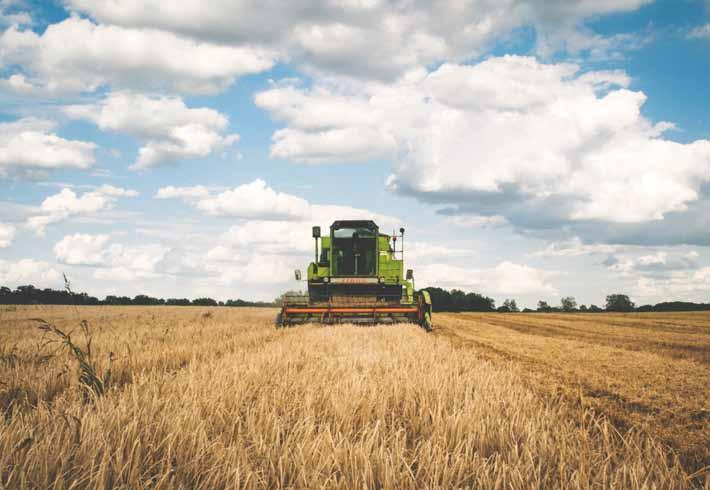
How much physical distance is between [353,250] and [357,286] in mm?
1788

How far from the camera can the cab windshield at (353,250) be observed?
59.1 feet

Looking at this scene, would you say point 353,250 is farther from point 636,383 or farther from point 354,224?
point 636,383

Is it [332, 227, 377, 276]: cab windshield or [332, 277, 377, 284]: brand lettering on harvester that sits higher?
[332, 227, 377, 276]: cab windshield

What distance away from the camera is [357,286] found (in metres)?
16.8

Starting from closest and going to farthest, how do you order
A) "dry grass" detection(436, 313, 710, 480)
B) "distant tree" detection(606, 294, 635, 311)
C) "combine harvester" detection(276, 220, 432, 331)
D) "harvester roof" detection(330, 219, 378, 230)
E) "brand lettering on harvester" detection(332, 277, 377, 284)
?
1. "dry grass" detection(436, 313, 710, 480)
2. "combine harvester" detection(276, 220, 432, 331)
3. "brand lettering on harvester" detection(332, 277, 377, 284)
4. "harvester roof" detection(330, 219, 378, 230)
5. "distant tree" detection(606, 294, 635, 311)

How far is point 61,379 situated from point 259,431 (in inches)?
121

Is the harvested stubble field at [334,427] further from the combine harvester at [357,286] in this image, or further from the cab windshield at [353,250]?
the cab windshield at [353,250]

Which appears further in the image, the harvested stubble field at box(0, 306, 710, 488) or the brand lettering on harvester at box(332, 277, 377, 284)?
the brand lettering on harvester at box(332, 277, 377, 284)

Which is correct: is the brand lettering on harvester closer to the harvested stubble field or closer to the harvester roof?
the harvester roof

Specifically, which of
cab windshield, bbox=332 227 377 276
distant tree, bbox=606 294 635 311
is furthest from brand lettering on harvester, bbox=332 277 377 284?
distant tree, bbox=606 294 635 311

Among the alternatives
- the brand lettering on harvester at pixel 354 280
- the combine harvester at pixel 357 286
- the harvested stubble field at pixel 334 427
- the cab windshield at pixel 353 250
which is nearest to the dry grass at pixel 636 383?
the harvested stubble field at pixel 334 427

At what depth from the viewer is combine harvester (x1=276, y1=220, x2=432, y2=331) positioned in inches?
582

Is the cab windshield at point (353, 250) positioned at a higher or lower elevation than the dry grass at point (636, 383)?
higher

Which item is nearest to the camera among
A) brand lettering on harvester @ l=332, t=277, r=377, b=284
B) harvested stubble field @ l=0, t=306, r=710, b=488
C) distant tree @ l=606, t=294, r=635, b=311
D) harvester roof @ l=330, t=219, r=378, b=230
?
harvested stubble field @ l=0, t=306, r=710, b=488
